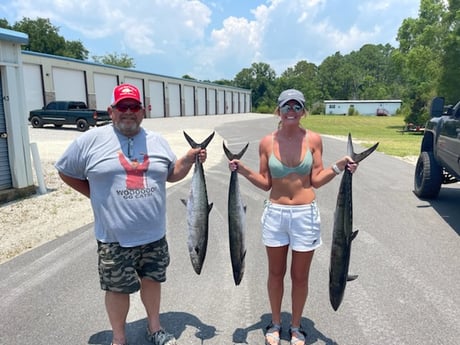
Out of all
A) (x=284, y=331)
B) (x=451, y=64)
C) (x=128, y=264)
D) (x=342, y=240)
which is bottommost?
(x=284, y=331)

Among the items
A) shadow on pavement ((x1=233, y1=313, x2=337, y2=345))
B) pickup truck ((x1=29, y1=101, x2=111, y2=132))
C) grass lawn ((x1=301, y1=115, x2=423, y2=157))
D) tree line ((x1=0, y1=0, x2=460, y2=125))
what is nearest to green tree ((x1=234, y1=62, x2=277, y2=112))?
tree line ((x1=0, y1=0, x2=460, y2=125))

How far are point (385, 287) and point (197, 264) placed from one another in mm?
2114

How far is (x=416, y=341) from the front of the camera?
285 centimetres

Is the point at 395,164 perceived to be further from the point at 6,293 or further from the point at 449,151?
the point at 6,293

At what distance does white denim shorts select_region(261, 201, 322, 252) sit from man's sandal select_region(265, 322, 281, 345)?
705mm

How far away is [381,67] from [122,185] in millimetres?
137017

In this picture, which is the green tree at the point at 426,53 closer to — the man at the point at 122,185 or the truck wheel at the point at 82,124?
the truck wheel at the point at 82,124

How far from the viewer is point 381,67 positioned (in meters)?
124

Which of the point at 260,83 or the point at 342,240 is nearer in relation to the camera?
the point at 342,240

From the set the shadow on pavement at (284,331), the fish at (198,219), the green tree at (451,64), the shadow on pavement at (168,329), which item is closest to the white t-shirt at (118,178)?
the fish at (198,219)

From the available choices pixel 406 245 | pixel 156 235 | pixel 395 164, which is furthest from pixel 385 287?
pixel 395 164

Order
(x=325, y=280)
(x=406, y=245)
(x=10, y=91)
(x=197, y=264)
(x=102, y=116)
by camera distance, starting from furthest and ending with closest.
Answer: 1. (x=102, y=116)
2. (x=10, y=91)
3. (x=406, y=245)
4. (x=325, y=280)
5. (x=197, y=264)

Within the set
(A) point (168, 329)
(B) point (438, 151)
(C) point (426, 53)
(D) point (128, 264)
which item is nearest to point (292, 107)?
(D) point (128, 264)

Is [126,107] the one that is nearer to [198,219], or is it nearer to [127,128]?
[127,128]
